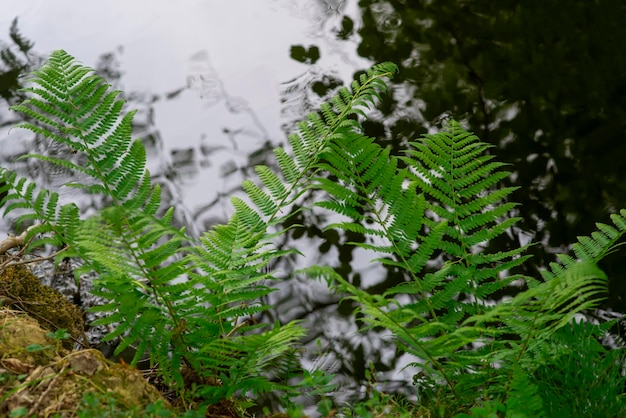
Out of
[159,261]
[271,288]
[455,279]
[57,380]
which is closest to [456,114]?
[455,279]

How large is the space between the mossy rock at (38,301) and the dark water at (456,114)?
2.73 feet

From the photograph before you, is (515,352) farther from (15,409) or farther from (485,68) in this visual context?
(485,68)

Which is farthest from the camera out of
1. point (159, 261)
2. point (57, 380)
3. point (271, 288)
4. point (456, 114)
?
point (456, 114)

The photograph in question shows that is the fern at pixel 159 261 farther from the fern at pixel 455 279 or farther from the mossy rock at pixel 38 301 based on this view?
the mossy rock at pixel 38 301

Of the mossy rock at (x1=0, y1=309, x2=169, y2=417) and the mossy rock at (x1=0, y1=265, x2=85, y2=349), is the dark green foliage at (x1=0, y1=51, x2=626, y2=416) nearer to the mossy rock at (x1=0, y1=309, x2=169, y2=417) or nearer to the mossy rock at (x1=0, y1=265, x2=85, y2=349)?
the mossy rock at (x1=0, y1=309, x2=169, y2=417)

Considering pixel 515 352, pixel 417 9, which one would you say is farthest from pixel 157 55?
pixel 515 352

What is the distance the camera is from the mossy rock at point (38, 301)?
98.0 inches

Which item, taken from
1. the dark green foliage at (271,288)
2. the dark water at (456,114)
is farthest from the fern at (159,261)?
the dark water at (456,114)

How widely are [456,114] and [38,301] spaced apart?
2179 millimetres

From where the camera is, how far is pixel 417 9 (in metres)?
4.15

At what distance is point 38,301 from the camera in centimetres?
257

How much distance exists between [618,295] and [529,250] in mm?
408

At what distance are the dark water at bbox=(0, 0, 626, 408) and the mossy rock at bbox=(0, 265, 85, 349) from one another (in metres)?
0.83

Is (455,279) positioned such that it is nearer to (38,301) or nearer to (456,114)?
(38,301)
